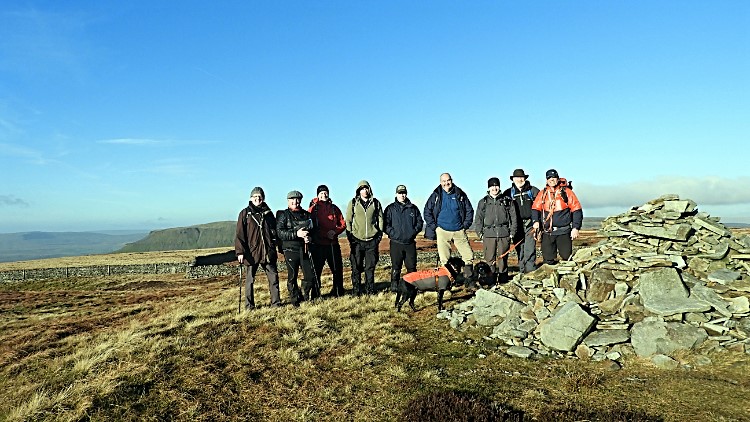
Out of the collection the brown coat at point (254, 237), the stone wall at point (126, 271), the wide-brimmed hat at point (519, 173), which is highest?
the wide-brimmed hat at point (519, 173)

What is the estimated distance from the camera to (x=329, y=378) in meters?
7.12

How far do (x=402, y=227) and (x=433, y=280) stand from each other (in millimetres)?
1897

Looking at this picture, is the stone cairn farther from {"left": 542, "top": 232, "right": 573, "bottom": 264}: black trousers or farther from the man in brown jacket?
the man in brown jacket

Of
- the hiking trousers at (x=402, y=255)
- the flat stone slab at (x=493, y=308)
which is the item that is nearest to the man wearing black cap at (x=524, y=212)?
the flat stone slab at (x=493, y=308)

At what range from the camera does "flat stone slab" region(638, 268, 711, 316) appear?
25.2 ft

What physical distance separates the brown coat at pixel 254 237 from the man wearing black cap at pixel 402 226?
327cm

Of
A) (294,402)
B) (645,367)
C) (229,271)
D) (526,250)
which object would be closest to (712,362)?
(645,367)

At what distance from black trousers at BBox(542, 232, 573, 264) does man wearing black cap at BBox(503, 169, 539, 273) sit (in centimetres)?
65

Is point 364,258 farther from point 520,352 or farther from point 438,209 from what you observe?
point 520,352

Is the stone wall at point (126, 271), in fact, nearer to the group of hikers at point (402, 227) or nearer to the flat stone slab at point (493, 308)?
the group of hikers at point (402, 227)

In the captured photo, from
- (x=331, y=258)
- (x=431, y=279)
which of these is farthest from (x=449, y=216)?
(x=331, y=258)

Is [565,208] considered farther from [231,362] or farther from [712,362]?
[231,362]

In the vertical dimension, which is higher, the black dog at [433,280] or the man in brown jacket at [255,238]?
the man in brown jacket at [255,238]

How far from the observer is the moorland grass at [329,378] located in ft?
19.0
